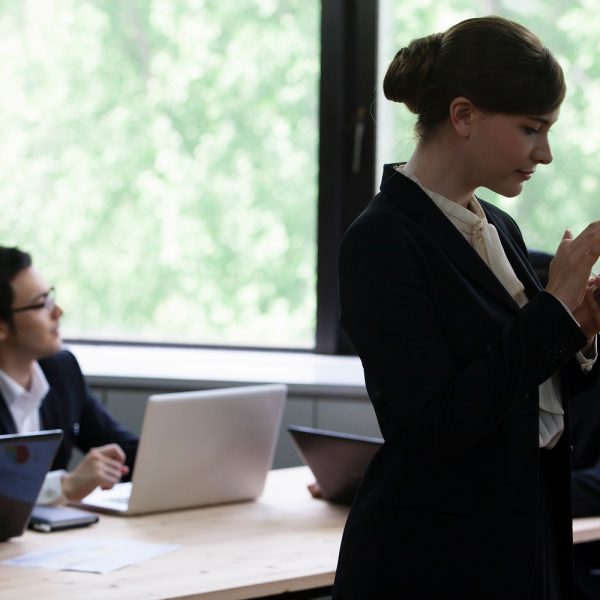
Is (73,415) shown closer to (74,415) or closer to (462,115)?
(74,415)

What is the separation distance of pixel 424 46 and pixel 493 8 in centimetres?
262

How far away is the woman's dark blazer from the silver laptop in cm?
105

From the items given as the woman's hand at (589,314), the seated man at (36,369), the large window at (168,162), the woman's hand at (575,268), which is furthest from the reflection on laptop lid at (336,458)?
the large window at (168,162)

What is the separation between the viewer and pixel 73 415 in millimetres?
3277

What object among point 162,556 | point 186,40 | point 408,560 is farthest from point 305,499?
point 186,40

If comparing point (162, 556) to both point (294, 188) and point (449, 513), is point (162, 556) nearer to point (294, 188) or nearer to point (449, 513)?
point (449, 513)

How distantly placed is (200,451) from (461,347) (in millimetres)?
1241

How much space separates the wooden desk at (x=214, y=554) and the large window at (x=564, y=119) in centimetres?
164

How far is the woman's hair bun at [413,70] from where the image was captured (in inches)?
62.1

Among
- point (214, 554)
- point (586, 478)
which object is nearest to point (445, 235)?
point (214, 554)

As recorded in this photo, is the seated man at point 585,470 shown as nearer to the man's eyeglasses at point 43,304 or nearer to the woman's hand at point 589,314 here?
the woman's hand at point 589,314

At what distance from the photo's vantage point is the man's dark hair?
318 centimetres

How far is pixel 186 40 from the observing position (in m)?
4.40

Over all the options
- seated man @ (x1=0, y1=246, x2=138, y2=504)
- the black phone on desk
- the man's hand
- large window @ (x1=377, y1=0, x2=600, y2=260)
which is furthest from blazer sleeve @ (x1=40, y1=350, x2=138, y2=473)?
large window @ (x1=377, y1=0, x2=600, y2=260)
